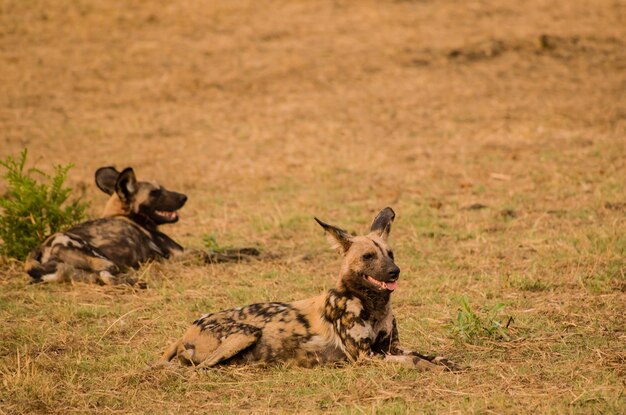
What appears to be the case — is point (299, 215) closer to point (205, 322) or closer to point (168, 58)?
point (205, 322)

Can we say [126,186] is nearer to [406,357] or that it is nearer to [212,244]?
[212,244]

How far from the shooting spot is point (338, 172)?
12570mm

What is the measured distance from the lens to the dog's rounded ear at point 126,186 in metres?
9.09

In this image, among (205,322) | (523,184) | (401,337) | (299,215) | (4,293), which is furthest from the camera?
(523,184)

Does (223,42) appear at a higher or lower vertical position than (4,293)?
higher

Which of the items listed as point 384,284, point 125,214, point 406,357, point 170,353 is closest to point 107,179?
point 125,214

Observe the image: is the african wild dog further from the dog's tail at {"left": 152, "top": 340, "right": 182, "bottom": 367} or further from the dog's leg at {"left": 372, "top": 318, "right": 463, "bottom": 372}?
the dog's leg at {"left": 372, "top": 318, "right": 463, "bottom": 372}

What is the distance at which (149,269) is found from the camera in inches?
330

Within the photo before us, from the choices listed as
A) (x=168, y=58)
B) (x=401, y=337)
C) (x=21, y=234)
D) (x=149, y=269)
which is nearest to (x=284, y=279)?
(x=149, y=269)

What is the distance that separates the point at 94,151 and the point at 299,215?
5.10 meters

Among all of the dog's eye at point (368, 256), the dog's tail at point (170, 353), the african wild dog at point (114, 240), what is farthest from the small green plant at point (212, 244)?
the dog's eye at point (368, 256)

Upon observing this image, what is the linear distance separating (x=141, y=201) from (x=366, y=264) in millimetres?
4095

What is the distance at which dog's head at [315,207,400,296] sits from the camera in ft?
18.4

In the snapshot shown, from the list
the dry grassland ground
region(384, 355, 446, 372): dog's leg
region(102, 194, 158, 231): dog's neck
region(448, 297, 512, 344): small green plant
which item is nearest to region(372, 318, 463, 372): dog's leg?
region(384, 355, 446, 372): dog's leg
